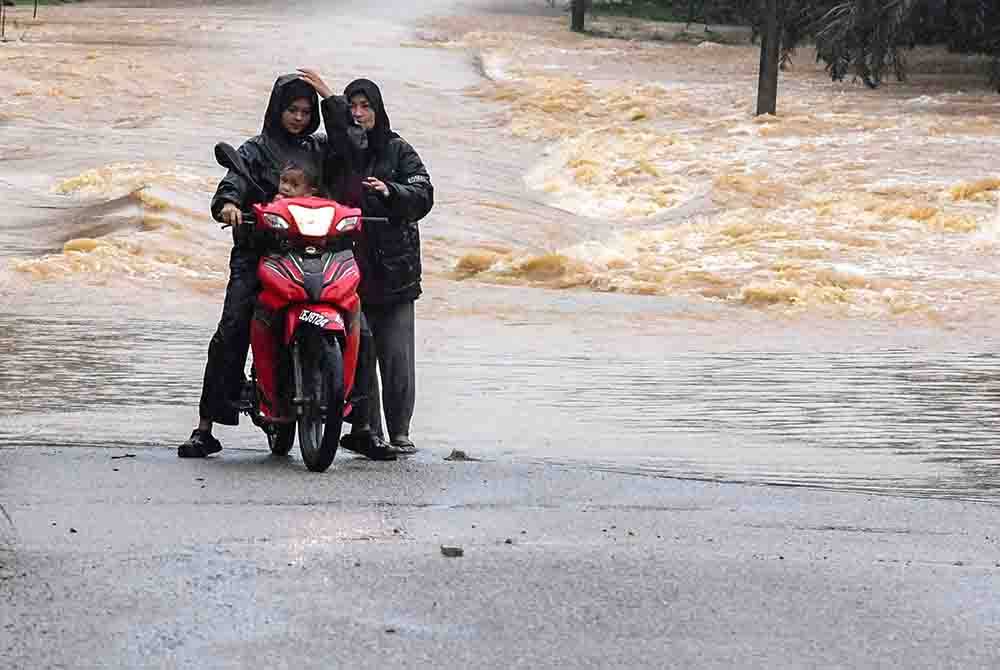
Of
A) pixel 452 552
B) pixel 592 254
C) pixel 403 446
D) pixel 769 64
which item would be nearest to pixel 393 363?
pixel 403 446

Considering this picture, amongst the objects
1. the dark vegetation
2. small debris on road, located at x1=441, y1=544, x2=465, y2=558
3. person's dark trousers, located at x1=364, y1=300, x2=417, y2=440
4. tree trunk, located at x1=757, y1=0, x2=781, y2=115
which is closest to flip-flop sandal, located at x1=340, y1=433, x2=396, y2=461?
person's dark trousers, located at x1=364, y1=300, x2=417, y2=440

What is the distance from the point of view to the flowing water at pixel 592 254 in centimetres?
958

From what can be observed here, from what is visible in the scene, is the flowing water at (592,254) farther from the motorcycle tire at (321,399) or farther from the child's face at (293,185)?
the child's face at (293,185)

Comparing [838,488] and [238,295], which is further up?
[238,295]

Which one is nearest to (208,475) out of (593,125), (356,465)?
(356,465)

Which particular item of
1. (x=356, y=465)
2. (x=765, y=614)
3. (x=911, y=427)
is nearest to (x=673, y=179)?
(x=911, y=427)

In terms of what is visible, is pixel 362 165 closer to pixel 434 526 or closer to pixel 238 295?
pixel 238 295

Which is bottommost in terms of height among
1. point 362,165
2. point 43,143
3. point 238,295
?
point 43,143

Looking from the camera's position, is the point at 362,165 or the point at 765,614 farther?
the point at 362,165

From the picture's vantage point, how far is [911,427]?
957 cm

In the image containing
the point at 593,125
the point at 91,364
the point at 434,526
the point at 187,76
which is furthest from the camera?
the point at 187,76

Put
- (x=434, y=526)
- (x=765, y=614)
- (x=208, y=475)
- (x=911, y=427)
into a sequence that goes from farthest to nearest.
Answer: (x=911, y=427)
(x=208, y=475)
(x=434, y=526)
(x=765, y=614)

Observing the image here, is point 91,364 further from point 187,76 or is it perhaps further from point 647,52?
point 647,52

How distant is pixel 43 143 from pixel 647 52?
71.1 ft
